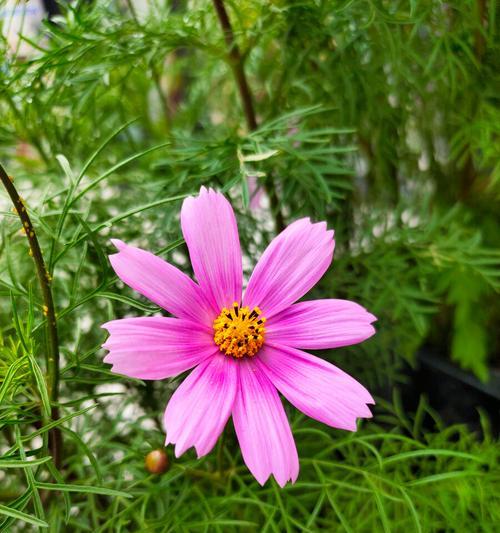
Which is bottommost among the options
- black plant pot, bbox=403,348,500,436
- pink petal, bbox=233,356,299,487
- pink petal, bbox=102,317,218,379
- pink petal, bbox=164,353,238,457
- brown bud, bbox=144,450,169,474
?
black plant pot, bbox=403,348,500,436

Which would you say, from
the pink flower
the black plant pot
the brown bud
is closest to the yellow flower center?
the pink flower

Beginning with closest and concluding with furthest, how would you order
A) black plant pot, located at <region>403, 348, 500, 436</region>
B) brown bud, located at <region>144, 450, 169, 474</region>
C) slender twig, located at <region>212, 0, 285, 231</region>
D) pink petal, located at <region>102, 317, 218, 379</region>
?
pink petal, located at <region>102, 317, 218, 379</region> → brown bud, located at <region>144, 450, 169, 474</region> → slender twig, located at <region>212, 0, 285, 231</region> → black plant pot, located at <region>403, 348, 500, 436</region>

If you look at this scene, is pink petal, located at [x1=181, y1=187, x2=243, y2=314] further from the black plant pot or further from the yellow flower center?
the black plant pot

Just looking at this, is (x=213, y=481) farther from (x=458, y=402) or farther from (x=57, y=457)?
(x=458, y=402)

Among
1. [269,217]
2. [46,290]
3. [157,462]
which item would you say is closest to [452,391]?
[269,217]


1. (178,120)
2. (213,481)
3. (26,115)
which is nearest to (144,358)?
(213,481)

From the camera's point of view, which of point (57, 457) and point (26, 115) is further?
point (26, 115)

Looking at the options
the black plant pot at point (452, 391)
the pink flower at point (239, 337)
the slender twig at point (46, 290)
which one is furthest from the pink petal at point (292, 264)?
the black plant pot at point (452, 391)
